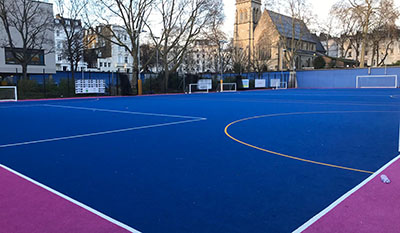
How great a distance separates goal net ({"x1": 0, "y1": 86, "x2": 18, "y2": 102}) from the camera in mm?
23625

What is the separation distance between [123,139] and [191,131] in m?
1.84

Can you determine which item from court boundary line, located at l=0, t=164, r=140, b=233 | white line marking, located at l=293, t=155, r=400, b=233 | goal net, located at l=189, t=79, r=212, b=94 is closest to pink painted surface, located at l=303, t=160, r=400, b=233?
white line marking, located at l=293, t=155, r=400, b=233

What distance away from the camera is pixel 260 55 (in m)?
68.4

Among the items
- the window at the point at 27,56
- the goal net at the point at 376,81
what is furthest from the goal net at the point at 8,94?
the goal net at the point at 376,81

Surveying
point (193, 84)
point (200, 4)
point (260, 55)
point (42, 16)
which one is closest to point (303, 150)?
point (193, 84)

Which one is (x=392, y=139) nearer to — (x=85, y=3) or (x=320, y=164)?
(x=320, y=164)

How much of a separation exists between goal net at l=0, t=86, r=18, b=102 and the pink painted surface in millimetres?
25060

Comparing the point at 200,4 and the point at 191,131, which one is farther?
the point at 200,4

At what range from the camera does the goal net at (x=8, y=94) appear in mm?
23625

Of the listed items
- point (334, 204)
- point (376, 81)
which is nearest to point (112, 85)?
point (334, 204)

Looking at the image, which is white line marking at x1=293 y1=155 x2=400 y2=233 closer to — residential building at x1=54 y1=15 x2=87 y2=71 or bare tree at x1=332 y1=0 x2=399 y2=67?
residential building at x1=54 y1=15 x2=87 y2=71

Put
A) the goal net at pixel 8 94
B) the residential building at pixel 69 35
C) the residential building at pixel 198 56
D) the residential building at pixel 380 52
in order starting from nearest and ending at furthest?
the goal net at pixel 8 94
the residential building at pixel 69 35
the residential building at pixel 198 56
the residential building at pixel 380 52

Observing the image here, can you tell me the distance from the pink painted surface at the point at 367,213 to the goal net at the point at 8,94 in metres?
25.1

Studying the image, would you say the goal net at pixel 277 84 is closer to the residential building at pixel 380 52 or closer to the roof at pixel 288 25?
the roof at pixel 288 25
